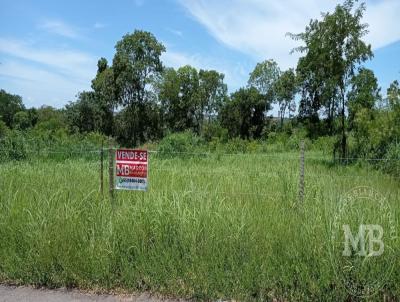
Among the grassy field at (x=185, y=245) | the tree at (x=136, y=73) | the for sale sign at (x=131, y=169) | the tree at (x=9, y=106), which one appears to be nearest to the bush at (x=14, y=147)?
the grassy field at (x=185, y=245)

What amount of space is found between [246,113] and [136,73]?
35.7 ft

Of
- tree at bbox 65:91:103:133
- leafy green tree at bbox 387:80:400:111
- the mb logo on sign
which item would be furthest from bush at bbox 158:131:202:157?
tree at bbox 65:91:103:133

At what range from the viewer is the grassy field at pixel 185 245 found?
11.9ft

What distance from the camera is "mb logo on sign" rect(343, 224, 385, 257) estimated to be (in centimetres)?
360

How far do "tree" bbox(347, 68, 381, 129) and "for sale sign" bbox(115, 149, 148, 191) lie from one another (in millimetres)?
11152

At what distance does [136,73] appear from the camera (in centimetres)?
3731

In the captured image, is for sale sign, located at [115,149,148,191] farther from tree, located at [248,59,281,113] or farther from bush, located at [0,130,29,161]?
tree, located at [248,59,281,113]

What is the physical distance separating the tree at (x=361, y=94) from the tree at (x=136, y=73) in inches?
1014

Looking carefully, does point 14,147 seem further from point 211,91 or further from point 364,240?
point 211,91

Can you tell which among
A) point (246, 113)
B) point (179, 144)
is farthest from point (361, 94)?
point (246, 113)

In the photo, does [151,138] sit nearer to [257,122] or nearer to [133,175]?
[257,122]

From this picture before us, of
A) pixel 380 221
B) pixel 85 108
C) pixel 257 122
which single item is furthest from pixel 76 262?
pixel 85 108

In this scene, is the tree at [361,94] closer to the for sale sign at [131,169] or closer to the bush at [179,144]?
the bush at [179,144]

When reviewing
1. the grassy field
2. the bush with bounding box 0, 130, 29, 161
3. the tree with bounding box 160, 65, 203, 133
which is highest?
the tree with bounding box 160, 65, 203, 133
